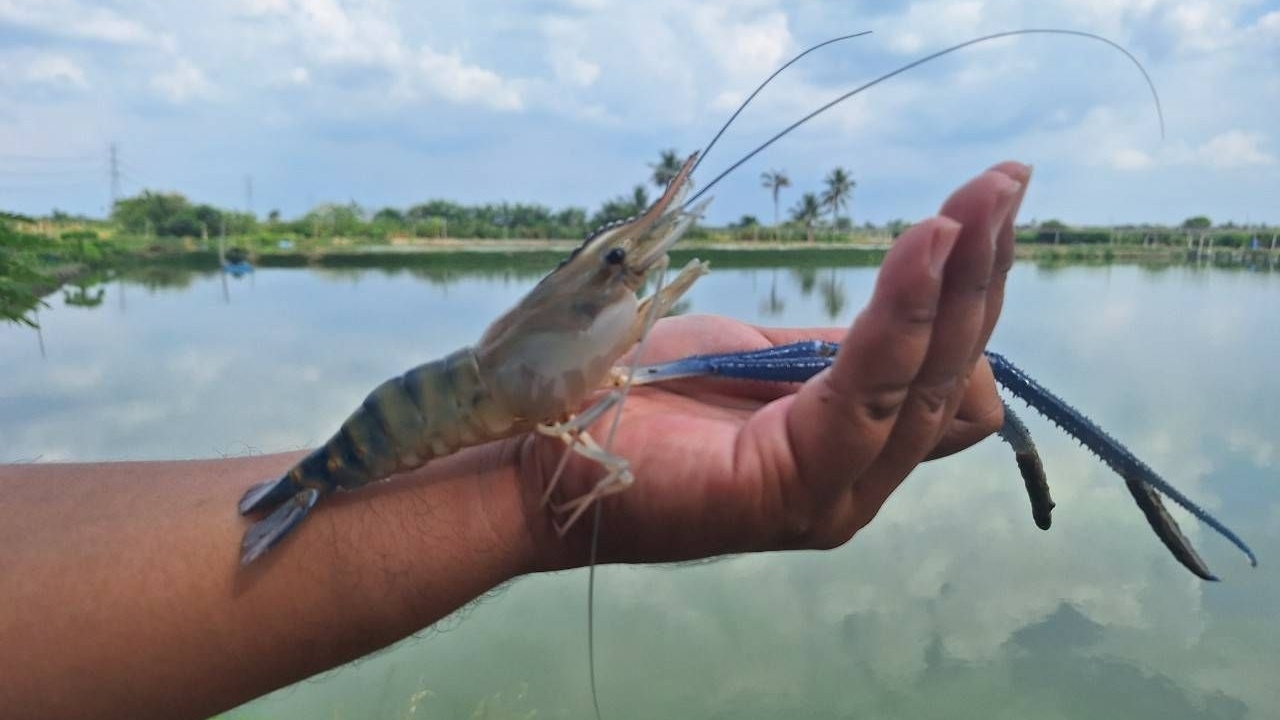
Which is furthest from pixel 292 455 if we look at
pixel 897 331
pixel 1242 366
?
pixel 1242 366

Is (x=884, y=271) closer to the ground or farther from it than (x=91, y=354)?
farther from it

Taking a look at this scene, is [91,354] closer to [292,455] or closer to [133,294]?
[133,294]

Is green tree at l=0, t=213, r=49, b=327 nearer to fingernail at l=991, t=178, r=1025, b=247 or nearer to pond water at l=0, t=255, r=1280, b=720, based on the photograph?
pond water at l=0, t=255, r=1280, b=720

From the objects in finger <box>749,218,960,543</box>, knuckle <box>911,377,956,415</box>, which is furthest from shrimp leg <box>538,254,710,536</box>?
knuckle <box>911,377,956,415</box>

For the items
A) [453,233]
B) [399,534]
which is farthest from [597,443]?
[453,233]

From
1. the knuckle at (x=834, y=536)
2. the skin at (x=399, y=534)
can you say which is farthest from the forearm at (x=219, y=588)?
the knuckle at (x=834, y=536)

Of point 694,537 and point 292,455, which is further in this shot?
point 292,455

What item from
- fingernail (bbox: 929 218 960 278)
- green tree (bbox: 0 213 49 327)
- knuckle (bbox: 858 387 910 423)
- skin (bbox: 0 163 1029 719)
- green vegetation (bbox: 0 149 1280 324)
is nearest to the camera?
fingernail (bbox: 929 218 960 278)

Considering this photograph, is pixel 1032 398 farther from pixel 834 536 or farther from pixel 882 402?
pixel 882 402
